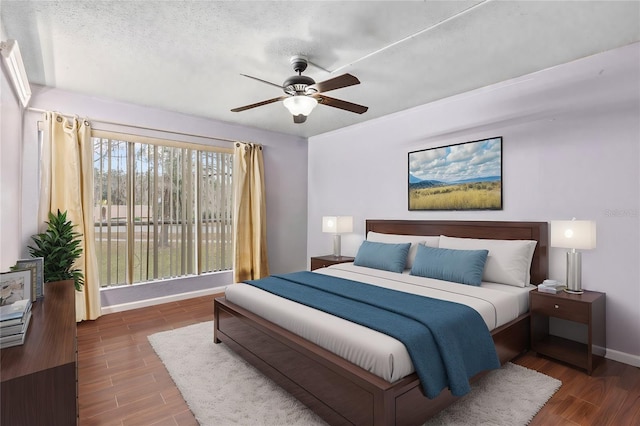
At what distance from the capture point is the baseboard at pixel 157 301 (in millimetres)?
4082

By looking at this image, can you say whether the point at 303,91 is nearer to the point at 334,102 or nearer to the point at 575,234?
the point at 334,102

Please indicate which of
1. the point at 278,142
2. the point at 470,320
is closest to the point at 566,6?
the point at 470,320

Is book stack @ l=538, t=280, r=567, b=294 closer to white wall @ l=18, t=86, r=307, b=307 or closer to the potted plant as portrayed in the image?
white wall @ l=18, t=86, r=307, b=307

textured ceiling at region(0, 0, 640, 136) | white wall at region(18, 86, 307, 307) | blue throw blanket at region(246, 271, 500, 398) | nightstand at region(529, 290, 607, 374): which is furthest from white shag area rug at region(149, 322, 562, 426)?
textured ceiling at region(0, 0, 640, 136)

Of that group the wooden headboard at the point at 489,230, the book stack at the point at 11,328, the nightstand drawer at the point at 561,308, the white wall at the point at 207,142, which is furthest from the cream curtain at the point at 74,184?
the nightstand drawer at the point at 561,308

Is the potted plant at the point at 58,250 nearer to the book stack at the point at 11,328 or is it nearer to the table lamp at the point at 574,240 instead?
the book stack at the point at 11,328

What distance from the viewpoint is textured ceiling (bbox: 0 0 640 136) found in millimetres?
2199

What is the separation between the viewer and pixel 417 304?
2.39m

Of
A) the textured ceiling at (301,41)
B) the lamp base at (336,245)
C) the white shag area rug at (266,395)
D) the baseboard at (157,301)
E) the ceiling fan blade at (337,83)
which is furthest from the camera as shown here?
the lamp base at (336,245)

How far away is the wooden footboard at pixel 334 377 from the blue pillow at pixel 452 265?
0.53 metres

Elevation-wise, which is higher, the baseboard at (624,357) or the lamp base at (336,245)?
the lamp base at (336,245)

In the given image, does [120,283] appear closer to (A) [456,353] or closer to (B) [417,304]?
(B) [417,304]

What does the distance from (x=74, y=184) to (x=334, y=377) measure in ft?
11.9

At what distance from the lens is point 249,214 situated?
17.2ft
